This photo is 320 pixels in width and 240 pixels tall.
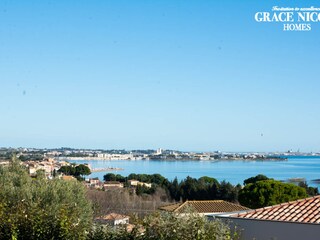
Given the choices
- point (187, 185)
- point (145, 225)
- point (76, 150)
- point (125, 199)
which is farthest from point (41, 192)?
point (76, 150)

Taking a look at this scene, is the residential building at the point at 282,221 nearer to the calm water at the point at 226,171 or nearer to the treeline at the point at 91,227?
the treeline at the point at 91,227

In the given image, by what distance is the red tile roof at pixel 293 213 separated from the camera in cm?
827

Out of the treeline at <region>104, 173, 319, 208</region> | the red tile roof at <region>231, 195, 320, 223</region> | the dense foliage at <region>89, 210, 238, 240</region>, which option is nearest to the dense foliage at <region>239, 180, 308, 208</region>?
the treeline at <region>104, 173, 319, 208</region>

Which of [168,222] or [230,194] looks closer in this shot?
[168,222]

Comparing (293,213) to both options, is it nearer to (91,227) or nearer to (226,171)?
(91,227)

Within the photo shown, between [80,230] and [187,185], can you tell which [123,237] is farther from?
[187,185]

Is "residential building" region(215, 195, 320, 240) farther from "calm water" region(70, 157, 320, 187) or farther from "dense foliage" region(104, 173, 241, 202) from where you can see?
"calm water" region(70, 157, 320, 187)

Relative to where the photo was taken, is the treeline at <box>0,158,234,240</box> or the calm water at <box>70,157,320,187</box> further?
the calm water at <box>70,157,320,187</box>

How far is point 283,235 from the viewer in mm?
8039

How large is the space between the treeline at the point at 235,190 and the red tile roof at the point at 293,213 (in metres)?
14.0

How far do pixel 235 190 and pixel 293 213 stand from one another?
27516mm

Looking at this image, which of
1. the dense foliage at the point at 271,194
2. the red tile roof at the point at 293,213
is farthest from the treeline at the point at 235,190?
the red tile roof at the point at 293,213

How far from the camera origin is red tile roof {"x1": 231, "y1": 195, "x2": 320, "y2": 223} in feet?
27.1

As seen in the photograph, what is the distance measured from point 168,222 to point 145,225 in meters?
0.36
